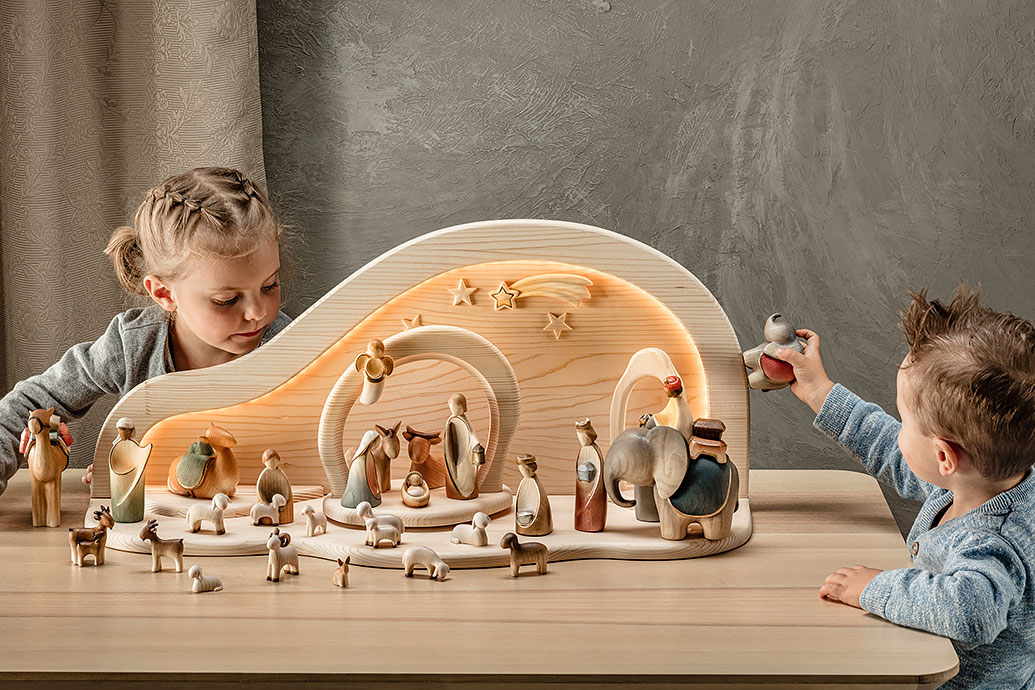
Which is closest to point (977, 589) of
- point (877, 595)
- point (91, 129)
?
point (877, 595)

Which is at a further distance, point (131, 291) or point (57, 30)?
point (57, 30)

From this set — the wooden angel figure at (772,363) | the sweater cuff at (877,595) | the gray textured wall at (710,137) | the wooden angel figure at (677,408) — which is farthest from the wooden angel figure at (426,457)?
the gray textured wall at (710,137)

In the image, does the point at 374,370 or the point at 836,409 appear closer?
the point at 374,370

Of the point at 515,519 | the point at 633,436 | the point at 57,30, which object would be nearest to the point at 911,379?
the point at 633,436

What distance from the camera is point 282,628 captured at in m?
0.85

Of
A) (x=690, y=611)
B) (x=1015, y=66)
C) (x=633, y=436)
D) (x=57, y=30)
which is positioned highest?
(x=57, y=30)

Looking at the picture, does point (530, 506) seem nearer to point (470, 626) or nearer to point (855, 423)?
point (470, 626)

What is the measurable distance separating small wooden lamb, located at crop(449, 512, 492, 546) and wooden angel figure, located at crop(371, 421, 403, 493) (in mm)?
121

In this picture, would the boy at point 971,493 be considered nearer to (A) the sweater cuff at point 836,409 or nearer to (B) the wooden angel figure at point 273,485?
(A) the sweater cuff at point 836,409

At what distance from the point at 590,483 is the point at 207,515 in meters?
0.39

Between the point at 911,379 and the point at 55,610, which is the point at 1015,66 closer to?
the point at 911,379

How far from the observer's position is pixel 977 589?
0.87m

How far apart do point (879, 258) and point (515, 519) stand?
0.89 metres

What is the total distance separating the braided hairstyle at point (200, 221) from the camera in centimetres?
121
